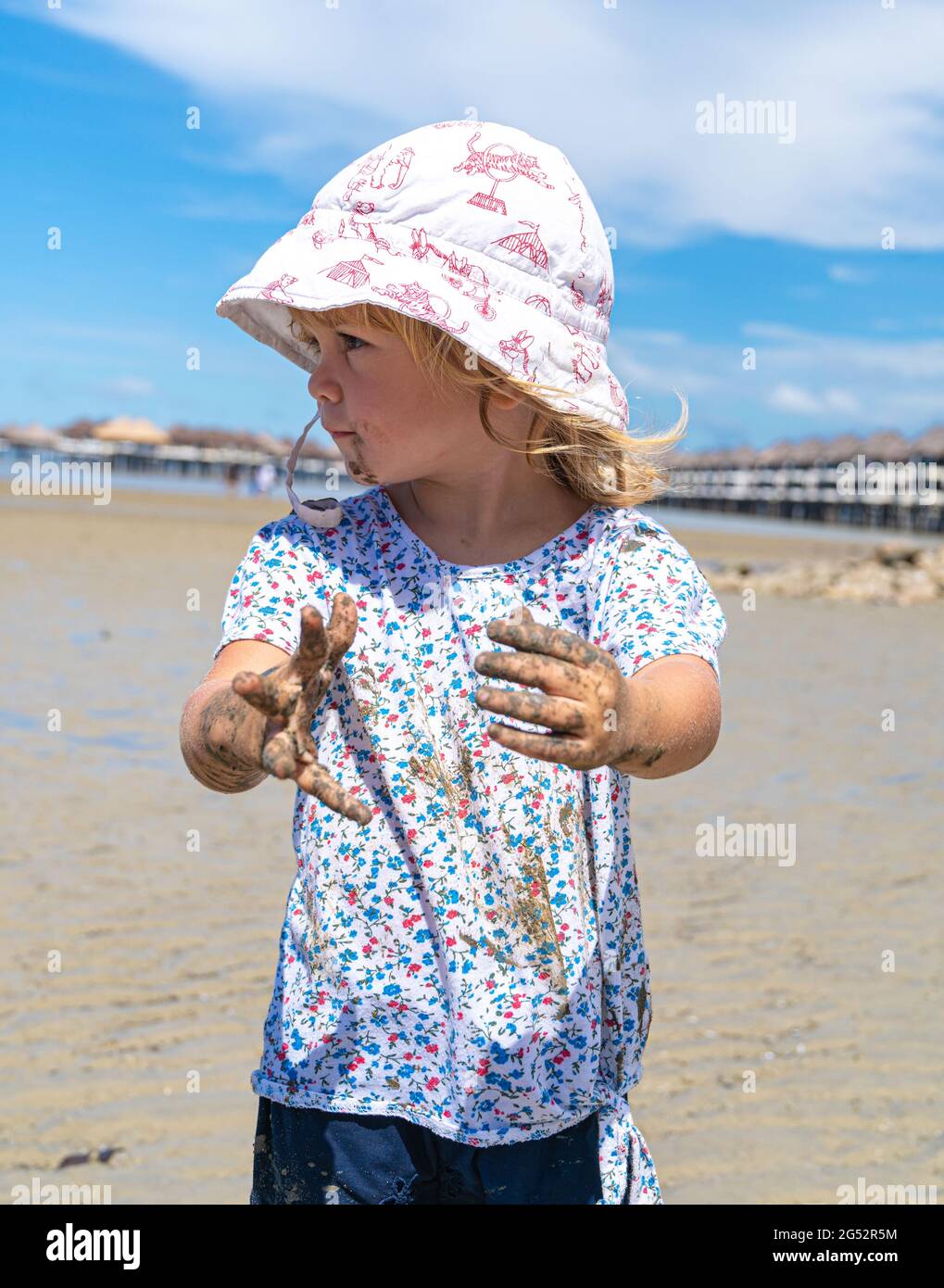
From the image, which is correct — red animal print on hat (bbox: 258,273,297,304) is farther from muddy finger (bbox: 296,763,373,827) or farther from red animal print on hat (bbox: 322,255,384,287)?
muddy finger (bbox: 296,763,373,827)

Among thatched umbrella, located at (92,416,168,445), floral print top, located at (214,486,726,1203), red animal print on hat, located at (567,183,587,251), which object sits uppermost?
thatched umbrella, located at (92,416,168,445)

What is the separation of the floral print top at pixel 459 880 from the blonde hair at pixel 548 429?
142mm

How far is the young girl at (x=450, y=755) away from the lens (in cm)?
186

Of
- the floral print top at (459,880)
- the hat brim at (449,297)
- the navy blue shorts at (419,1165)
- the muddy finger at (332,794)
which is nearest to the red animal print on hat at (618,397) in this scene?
the hat brim at (449,297)

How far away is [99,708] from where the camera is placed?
790 cm

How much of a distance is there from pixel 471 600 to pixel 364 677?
0.19 m

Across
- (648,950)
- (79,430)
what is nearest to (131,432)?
(79,430)

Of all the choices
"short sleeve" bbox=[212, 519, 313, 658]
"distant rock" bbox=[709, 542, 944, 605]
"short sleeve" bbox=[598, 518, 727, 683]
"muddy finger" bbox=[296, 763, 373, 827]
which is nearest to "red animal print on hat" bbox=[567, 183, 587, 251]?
"short sleeve" bbox=[598, 518, 727, 683]

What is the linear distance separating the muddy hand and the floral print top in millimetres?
299

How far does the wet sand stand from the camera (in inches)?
137

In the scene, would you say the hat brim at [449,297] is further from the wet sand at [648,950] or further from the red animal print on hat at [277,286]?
the wet sand at [648,950]

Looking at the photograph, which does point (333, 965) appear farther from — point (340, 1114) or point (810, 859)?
point (810, 859)

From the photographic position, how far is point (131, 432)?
91.4 metres

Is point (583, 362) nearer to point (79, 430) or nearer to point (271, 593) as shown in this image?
point (271, 593)
